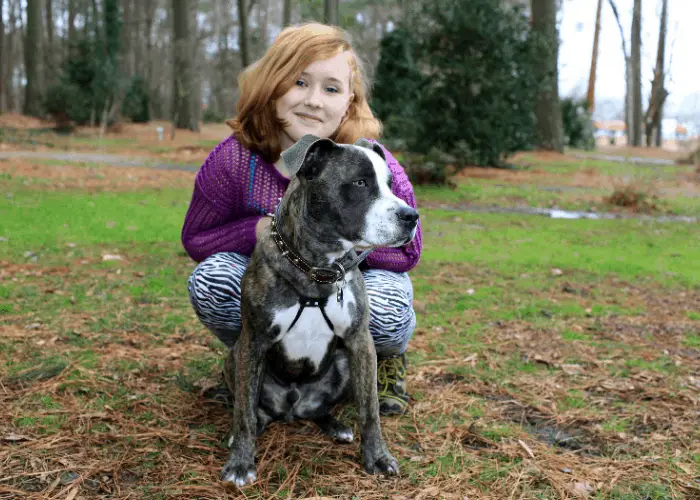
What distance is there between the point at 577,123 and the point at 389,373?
1110 inches

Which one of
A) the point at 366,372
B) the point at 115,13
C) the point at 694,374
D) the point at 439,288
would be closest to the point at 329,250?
the point at 366,372

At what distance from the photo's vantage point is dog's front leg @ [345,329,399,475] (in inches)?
109

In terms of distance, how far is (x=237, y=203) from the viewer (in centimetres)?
333

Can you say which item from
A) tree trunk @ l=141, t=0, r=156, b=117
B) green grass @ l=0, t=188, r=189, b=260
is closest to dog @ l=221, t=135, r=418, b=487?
green grass @ l=0, t=188, r=189, b=260

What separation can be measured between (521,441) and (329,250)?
133cm

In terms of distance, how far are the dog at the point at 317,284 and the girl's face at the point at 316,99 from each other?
463 millimetres

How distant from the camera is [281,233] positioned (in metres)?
2.69

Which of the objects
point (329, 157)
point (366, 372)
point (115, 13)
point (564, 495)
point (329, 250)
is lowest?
point (564, 495)

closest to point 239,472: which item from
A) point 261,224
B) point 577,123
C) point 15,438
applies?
point 15,438

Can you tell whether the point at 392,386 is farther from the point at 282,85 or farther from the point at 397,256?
the point at 282,85

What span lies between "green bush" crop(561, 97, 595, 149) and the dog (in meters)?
28.2

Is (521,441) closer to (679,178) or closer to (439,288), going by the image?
(439,288)

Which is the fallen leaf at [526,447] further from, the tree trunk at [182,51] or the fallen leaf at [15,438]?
the tree trunk at [182,51]

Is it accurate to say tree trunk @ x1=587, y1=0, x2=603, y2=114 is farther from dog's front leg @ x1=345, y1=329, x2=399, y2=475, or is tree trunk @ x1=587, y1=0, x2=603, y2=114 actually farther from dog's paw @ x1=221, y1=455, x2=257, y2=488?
dog's paw @ x1=221, y1=455, x2=257, y2=488
